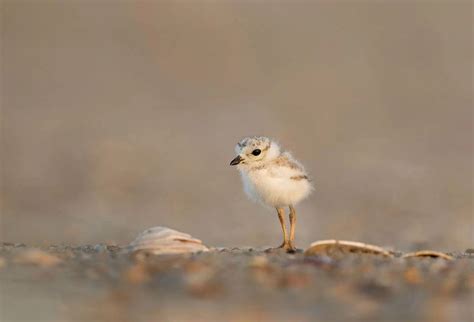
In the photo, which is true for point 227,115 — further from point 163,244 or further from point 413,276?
point 413,276

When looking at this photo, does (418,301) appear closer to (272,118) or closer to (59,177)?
(59,177)

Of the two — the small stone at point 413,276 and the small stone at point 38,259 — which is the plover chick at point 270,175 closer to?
the small stone at point 413,276

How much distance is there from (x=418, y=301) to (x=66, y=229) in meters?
7.30

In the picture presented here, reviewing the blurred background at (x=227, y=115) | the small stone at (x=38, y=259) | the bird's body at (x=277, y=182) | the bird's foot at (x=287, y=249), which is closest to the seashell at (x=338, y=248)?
the bird's foot at (x=287, y=249)

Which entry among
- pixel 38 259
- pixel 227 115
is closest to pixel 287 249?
pixel 38 259

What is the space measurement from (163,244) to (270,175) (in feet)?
3.83

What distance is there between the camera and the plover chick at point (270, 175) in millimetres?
6184

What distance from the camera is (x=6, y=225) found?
1114 cm

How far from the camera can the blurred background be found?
11922 millimetres

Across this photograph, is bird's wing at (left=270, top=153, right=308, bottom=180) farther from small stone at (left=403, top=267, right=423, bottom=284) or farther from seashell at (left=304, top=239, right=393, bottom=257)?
small stone at (left=403, top=267, right=423, bottom=284)

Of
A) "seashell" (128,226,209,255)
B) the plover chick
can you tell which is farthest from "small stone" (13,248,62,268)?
the plover chick

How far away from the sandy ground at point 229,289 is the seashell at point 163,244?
0.47 ft

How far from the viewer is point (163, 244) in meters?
5.29

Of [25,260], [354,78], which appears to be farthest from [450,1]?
[25,260]
